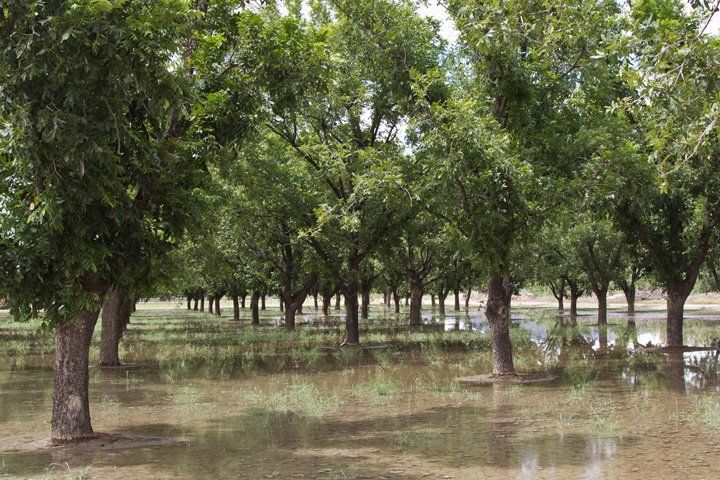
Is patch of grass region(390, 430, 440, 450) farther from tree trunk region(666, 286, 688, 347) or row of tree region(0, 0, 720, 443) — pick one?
tree trunk region(666, 286, 688, 347)

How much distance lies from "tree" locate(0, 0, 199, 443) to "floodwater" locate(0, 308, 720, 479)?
1966 mm

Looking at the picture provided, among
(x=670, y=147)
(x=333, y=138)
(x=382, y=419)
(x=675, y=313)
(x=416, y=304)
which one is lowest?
(x=382, y=419)

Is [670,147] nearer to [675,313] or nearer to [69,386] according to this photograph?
[69,386]

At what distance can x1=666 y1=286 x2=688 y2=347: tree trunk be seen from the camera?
22797 millimetres

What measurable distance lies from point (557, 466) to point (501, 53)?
412 inches

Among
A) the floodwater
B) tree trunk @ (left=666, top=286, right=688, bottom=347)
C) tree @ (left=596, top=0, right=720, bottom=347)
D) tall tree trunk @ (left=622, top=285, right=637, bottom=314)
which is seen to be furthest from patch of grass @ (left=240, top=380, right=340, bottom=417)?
tall tree trunk @ (left=622, top=285, right=637, bottom=314)

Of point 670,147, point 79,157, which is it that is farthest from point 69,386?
point 670,147

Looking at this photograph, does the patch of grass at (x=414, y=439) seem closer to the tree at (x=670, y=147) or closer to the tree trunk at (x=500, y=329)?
the tree at (x=670, y=147)

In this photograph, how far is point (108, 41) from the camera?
25.1ft

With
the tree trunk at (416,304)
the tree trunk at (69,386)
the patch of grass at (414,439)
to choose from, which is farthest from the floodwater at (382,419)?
the tree trunk at (416,304)

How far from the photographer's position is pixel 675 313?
75.6 ft

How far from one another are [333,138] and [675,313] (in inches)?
563

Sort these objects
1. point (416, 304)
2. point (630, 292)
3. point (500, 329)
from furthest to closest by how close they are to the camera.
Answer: point (630, 292) → point (416, 304) → point (500, 329)

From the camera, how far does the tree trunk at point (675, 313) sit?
74.8ft
